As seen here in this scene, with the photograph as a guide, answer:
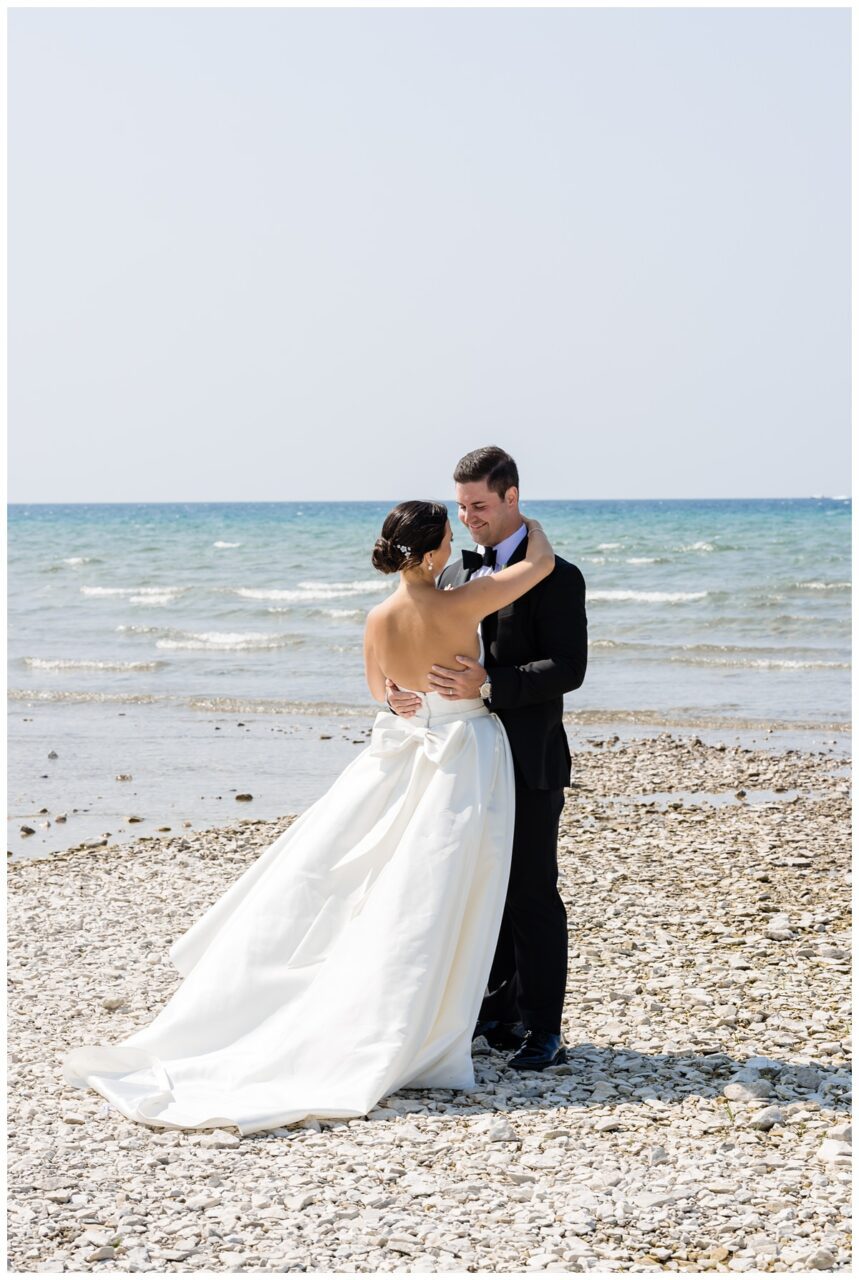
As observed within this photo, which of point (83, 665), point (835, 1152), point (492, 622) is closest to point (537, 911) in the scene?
point (492, 622)

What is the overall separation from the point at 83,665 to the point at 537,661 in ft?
51.9

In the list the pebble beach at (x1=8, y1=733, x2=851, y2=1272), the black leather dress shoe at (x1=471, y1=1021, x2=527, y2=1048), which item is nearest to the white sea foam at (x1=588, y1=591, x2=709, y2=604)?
the pebble beach at (x1=8, y1=733, x2=851, y2=1272)

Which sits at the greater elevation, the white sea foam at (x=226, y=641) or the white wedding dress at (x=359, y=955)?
the white wedding dress at (x=359, y=955)

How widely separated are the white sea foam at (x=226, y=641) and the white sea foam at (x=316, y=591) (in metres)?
5.53

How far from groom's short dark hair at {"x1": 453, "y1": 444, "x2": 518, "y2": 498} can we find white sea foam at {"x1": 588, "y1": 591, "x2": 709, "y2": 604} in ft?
72.3

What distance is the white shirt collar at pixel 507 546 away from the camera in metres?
5.20

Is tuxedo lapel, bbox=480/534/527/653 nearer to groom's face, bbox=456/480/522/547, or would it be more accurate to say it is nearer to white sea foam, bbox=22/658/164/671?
groom's face, bbox=456/480/522/547

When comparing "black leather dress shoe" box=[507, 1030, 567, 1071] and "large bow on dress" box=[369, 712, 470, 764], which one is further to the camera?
"black leather dress shoe" box=[507, 1030, 567, 1071]

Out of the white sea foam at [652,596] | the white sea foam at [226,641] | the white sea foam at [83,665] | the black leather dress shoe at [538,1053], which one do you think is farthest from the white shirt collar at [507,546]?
the white sea foam at [652,596]

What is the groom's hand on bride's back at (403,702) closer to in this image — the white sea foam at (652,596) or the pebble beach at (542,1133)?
the pebble beach at (542,1133)

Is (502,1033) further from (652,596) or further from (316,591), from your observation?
(316,591)

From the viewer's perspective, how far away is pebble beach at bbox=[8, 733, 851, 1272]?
152 inches

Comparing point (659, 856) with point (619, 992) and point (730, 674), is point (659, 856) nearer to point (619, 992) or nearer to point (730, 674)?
point (619, 992)

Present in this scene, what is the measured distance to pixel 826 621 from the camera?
23.2 meters
